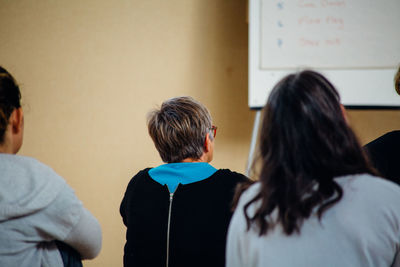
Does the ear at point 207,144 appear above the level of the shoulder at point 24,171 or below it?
below

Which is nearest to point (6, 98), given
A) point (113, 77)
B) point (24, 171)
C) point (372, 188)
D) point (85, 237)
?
point (24, 171)

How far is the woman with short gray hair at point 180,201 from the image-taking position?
107cm

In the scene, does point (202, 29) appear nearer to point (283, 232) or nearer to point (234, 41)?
point (234, 41)

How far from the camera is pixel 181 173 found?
1.13m

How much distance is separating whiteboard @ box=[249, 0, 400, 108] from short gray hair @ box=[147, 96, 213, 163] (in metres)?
0.32

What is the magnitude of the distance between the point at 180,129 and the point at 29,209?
0.54 meters

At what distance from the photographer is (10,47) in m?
1.86

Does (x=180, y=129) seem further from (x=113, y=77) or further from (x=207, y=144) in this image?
(x=113, y=77)

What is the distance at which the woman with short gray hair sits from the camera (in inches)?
42.2

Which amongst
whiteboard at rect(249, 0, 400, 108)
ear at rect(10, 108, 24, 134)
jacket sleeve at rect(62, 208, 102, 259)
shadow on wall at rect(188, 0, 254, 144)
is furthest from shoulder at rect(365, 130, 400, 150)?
ear at rect(10, 108, 24, 134)

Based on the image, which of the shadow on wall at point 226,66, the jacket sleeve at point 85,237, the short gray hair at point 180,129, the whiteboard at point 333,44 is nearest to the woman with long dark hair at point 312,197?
the jacket sleeve at point 85,237

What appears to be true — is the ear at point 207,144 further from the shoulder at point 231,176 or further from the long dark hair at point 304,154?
the long dark hair at point 304,154

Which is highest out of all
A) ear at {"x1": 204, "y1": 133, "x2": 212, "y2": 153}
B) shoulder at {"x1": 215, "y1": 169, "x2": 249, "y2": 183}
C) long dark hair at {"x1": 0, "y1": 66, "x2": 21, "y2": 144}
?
long dark hair at {"x1": 0, "y1": 66, "x2": 21, "y2": 144}

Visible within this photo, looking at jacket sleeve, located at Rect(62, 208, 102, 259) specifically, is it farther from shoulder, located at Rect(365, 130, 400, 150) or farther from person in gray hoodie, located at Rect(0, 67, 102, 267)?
shoulder, located at Rect(365, 130, 400, 150)
